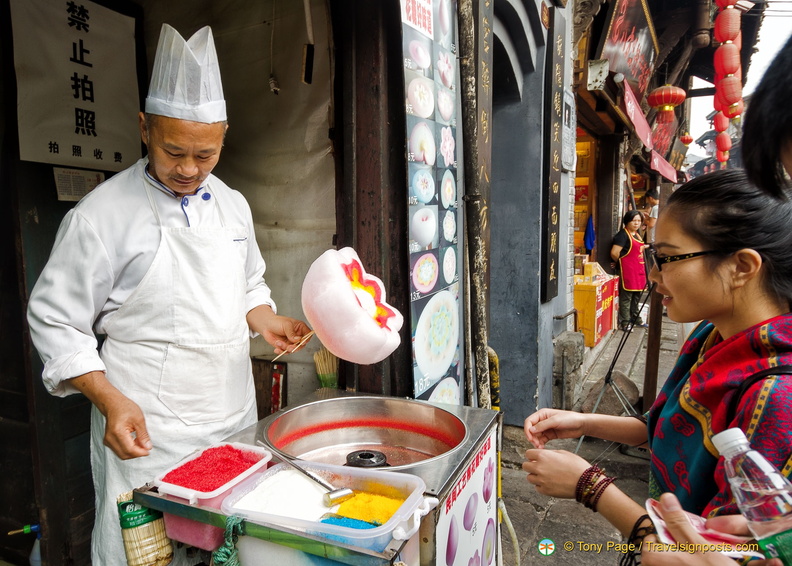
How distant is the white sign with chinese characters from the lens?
8.44 ft

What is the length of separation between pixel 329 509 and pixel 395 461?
2.09 feet

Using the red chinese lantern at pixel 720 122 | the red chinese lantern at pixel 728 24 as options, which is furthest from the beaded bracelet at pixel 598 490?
the red chinese lantern at pixel 720 122

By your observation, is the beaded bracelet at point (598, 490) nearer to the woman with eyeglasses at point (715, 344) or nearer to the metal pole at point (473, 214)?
the woman with eyeglasses at point (715, 344)

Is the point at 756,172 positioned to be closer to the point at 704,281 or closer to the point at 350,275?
the point at 704,281

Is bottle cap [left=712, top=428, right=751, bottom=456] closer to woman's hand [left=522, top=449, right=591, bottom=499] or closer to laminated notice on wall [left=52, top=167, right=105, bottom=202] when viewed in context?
woman's hand [left=522, top=449, right=591, bottom=499]

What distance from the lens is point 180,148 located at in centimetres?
194

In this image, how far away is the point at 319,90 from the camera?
2.86m

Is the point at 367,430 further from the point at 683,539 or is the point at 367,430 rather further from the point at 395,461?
the point at 683,539

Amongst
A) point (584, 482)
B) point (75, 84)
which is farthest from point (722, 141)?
point (75, 84)

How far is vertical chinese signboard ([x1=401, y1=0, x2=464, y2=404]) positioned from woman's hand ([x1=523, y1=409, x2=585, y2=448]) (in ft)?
2.75

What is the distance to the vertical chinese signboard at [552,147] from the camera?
508cm

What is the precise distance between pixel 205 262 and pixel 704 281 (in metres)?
1.88

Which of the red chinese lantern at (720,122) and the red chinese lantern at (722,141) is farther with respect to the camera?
the red chinese lantern at (722,141)

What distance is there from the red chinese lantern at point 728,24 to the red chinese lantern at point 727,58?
159 mm
